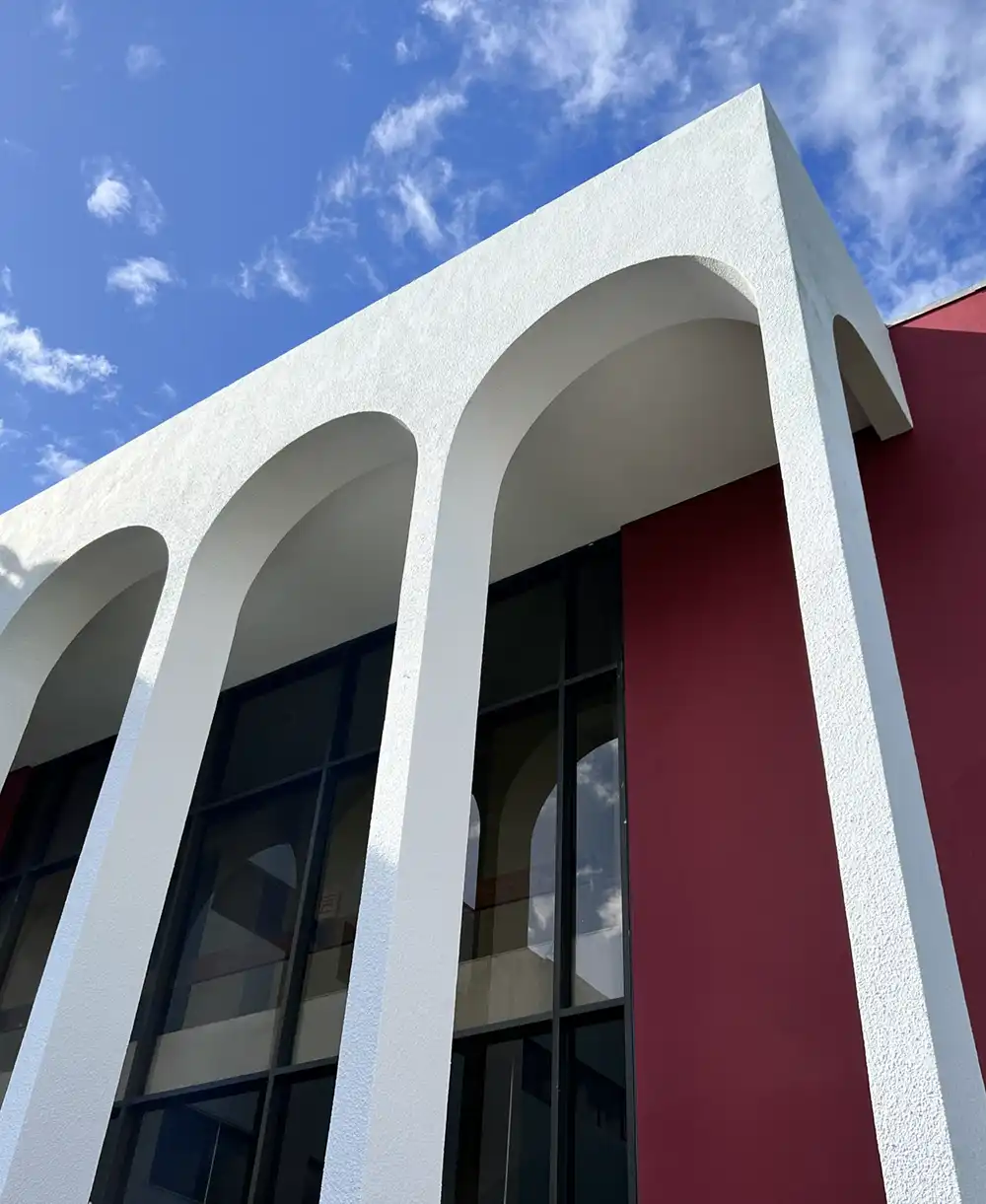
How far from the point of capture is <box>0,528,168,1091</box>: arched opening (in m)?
7.52

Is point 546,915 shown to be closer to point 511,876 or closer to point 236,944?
point 511,876

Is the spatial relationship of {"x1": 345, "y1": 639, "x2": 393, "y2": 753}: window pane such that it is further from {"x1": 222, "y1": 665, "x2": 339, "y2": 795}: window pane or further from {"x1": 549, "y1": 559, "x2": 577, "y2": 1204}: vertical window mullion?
{"x1": 549, "y1": 559, "x2": 577, "y2": 1204}: vertical window mullion

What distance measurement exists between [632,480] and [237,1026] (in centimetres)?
431

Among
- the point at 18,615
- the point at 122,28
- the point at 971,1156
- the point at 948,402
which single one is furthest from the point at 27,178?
the point at 971,1156

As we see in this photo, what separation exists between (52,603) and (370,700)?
2321 millimetres

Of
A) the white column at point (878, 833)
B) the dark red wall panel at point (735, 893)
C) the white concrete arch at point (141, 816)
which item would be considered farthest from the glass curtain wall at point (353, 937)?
the white column at point (878, 833)

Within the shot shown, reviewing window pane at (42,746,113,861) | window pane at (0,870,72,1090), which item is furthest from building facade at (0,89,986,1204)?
window pane at (42,746,113,861)

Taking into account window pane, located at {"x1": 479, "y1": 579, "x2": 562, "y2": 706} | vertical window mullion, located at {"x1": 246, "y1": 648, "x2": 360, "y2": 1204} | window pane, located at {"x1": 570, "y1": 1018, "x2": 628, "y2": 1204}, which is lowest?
window pane, located at {"x1": 570, "y1": 1018, "x2": 628, "y2": 1204}

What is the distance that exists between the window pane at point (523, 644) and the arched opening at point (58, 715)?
2.31 meters

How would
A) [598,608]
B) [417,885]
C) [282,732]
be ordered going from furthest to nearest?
[282,732] < [598,608] < [417,885]

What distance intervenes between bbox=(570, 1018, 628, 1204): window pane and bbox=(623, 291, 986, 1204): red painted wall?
6.5 inches

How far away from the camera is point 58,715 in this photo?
963cm

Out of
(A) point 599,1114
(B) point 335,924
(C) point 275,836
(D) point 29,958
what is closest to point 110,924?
(B) point 335,924

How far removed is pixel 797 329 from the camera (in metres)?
4.51
